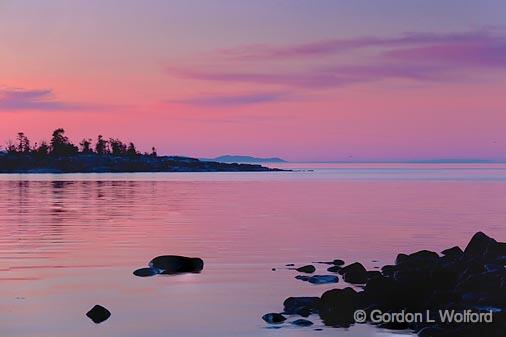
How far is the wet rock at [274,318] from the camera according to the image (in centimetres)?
2080

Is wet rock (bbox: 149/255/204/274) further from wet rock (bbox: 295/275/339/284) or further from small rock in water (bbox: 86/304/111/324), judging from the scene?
small rock in water (bbox: 86/304/111/324)

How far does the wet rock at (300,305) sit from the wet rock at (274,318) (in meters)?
0.53

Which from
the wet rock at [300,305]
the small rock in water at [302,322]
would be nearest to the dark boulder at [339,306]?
the wet rock at [300,305]

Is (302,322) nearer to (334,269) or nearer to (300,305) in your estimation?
(300,305)

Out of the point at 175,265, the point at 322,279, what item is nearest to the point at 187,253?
the point at 175,265

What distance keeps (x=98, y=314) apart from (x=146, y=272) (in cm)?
776

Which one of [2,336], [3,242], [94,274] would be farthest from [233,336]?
[3,242]

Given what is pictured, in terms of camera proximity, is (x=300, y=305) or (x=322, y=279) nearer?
(x=300, y=305)

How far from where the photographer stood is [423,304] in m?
20.7

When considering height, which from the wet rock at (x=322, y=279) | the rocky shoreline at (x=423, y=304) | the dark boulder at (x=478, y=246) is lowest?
the wet rock at (x=322, y=279)

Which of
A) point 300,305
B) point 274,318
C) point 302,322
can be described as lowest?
point 274,318

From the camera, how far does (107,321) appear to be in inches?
827

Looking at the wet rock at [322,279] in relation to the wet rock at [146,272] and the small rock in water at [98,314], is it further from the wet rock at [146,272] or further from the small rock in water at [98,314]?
the small rock in water at [98,314]

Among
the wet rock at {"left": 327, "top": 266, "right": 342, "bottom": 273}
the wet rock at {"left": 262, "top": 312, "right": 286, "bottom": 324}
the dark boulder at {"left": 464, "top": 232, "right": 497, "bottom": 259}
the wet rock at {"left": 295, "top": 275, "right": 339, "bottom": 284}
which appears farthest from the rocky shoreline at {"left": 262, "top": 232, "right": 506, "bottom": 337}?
the wet rock at {"left": 327, "top": 266, "right": 342, "bottom": 273}
